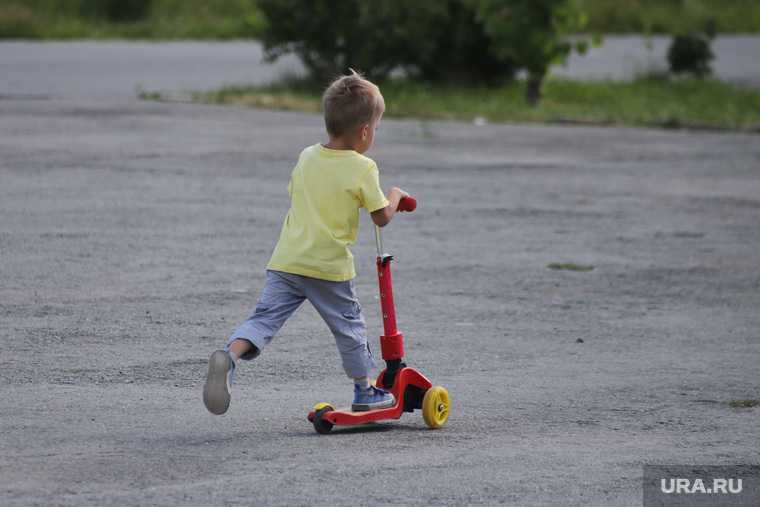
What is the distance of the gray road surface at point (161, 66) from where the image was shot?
796 inches

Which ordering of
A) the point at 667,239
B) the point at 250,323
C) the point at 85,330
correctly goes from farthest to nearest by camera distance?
the point at 667,239 < the point at 85,330 < the point at 250,323

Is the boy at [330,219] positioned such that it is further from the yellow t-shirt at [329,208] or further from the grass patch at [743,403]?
the grass patch at [743,403]

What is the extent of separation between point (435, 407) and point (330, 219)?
945 mm

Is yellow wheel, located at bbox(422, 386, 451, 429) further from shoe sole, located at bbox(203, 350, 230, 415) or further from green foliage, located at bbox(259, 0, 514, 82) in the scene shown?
green foliage, located at bbox(259, 0, 514, 82)

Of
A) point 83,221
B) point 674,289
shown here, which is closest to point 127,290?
Result: point 83,221

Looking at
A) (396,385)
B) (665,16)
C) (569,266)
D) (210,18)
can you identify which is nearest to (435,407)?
(396,385)

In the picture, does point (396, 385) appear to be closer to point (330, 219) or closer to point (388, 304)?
point (388, 304)

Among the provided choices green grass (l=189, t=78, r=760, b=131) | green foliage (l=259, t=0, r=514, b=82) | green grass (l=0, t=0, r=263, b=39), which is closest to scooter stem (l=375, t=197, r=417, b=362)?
green grass (l=189, t=78, r=760, b=131)

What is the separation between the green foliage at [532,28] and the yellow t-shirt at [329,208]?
48.7ft

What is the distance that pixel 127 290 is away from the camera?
8.72 m

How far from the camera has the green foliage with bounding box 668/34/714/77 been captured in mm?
26188

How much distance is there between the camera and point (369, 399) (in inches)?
239

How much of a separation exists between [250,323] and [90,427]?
30.5 inches

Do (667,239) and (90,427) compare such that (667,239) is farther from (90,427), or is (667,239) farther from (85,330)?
(90,427)
